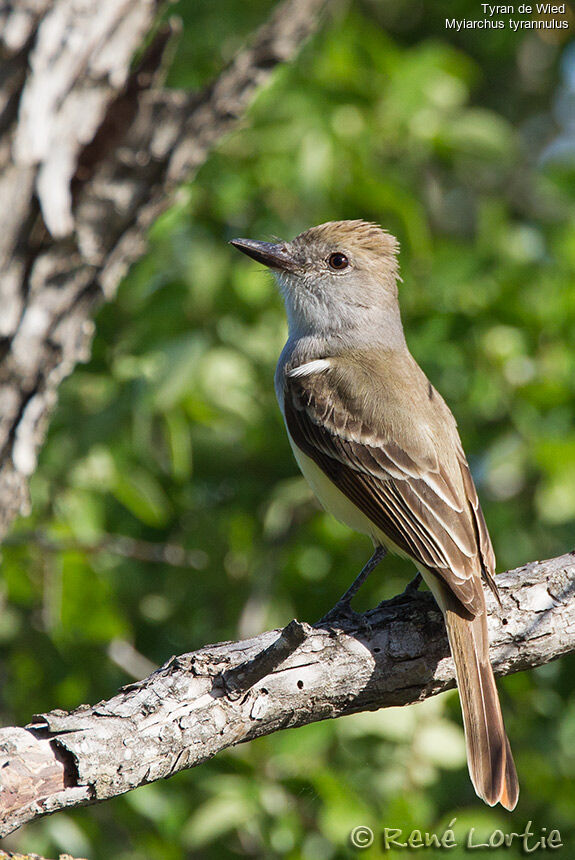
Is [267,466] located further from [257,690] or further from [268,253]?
[257,690]

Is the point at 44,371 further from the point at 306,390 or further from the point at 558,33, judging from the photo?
the point at 558,33

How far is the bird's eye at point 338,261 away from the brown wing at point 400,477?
36.0 inches

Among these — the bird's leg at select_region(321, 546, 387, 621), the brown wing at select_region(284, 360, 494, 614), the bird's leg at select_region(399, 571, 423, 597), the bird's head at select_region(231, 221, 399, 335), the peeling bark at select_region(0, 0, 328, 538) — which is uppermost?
the peeling bark at select_region(0, 0, 328, 538)

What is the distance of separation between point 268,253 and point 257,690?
277 cm

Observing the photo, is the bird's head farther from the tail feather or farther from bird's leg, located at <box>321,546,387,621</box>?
the tail feather

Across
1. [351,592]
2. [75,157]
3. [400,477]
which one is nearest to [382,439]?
[400,477]

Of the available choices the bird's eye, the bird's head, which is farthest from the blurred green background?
the bird's eye

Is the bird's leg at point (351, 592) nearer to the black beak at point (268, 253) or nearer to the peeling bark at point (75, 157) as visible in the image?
the peeling bark at point (75, 157)

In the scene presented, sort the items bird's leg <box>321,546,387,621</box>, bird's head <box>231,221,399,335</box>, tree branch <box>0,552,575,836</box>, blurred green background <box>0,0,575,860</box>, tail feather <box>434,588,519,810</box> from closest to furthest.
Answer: tree branch <box>0,552,575,836</box> < tail feather <box>434,588,519,810</box> < bird's leg <box>321,546,387,621</box> < blurred green background <box>0,0,575,860</box> < bird's head <box>231,221,399,335</box>

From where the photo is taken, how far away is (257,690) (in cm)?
349

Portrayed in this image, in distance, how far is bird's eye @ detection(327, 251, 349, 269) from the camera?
572 centimetres

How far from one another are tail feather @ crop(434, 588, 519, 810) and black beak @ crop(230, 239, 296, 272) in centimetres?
230

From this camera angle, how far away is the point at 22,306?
4320mm

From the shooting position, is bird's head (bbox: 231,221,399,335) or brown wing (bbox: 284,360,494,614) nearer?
brown wing (bbox: 284,360,494,614)
